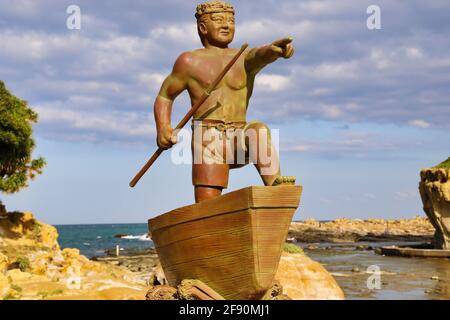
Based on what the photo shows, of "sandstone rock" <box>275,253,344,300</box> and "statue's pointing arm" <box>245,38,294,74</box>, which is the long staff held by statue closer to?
"statue's pointing arm" <box>245,38,294,74</box>

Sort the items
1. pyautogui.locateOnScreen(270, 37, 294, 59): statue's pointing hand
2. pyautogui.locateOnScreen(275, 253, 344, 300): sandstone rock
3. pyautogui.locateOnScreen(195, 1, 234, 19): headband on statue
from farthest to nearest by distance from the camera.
A: pyautogui.locateOnScreen(275, 253, 344, 300): sandstone rock → pyautogui.locateOnScreen(195, 1, 234, 19): headband on statue → pyautogui.locateOnScreen(270, 37, 294, 59): statue's pointing hand

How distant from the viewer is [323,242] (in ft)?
243

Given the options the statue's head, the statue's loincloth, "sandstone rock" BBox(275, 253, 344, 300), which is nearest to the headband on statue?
the statue's head

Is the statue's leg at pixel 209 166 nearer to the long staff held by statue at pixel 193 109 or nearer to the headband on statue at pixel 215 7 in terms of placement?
the long staff held by statue at pixel 193 109

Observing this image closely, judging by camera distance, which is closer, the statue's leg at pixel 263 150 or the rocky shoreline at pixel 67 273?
the statue's leg at pixel 263 150

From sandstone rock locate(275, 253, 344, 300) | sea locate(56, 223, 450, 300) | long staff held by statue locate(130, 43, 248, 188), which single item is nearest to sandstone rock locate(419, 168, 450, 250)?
sea locate(56, 223, 450, 300)

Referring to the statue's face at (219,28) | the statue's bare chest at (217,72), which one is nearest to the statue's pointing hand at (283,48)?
the statue's bare chest at (217,72)

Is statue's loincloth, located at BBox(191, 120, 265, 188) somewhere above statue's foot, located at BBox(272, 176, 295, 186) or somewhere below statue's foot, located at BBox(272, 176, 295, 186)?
above

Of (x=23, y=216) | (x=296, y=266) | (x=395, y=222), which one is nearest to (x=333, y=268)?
(x=23, y=216)

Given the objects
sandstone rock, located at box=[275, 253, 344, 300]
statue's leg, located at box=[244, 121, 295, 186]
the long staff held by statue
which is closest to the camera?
the long staff held by statue

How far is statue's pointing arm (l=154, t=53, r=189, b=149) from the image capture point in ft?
20.6

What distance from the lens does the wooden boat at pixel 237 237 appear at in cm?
527

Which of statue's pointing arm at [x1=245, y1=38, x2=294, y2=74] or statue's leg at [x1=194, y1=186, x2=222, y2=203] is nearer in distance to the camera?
statue's pointing arm at [x1=245, y1=38, x2=294, y2=74]

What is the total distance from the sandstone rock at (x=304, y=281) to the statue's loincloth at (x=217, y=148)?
252 inches
